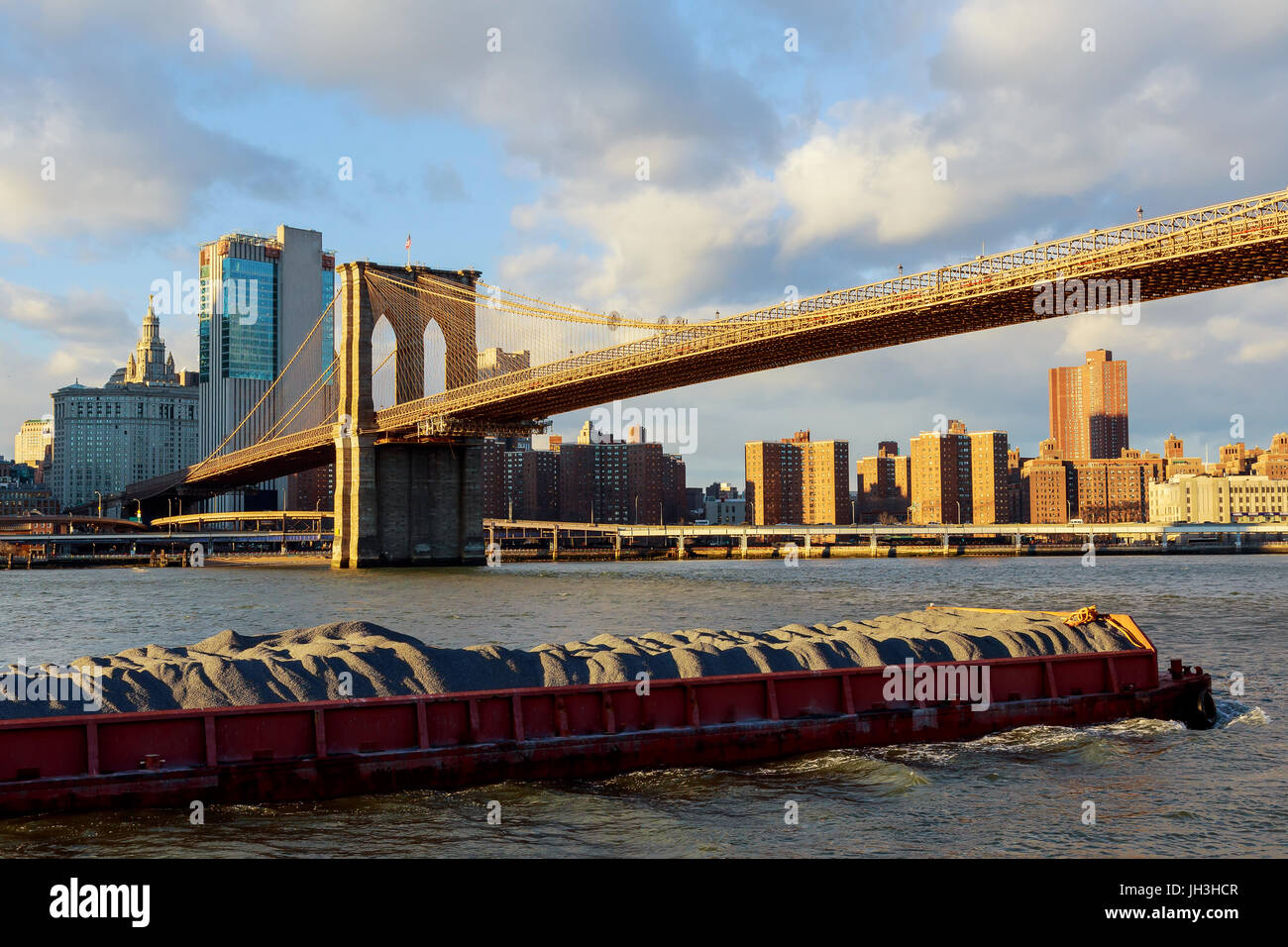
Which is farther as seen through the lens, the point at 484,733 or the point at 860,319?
the point at 860,319

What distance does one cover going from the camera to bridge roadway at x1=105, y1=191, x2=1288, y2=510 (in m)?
38.8

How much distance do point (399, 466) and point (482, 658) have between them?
70.1m

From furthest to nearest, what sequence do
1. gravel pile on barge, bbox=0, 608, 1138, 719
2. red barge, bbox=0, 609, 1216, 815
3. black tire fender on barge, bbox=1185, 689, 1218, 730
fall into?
black tire fender on barge, bbox=1185, 689, 1218, 730 < gravel pile on barge, bbox=0, 608, 1138, 719 < red barge, bbox=0, 609, 1216, 815

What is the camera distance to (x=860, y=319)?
5034cm

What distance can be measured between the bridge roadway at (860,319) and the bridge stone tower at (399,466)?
79 centimetres

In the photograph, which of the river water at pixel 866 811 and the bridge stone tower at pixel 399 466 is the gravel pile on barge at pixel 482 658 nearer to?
the river water at pixel 866 811

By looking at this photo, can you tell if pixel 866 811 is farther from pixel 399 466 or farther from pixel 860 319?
pixel 399 466

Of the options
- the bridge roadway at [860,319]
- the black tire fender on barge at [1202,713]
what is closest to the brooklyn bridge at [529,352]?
the bridge roadway at [860,319]

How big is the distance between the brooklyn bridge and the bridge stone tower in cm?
11

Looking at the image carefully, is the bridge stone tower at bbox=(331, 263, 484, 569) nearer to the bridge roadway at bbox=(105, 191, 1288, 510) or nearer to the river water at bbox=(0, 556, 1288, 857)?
the bridge roadway at bbox=(105, 191, 1288, 510)

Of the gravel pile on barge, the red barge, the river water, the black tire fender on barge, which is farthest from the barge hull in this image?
the black tire fender on barge

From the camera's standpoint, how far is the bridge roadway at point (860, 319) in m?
38.8

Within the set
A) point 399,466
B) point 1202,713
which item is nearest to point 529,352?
point 399,466
